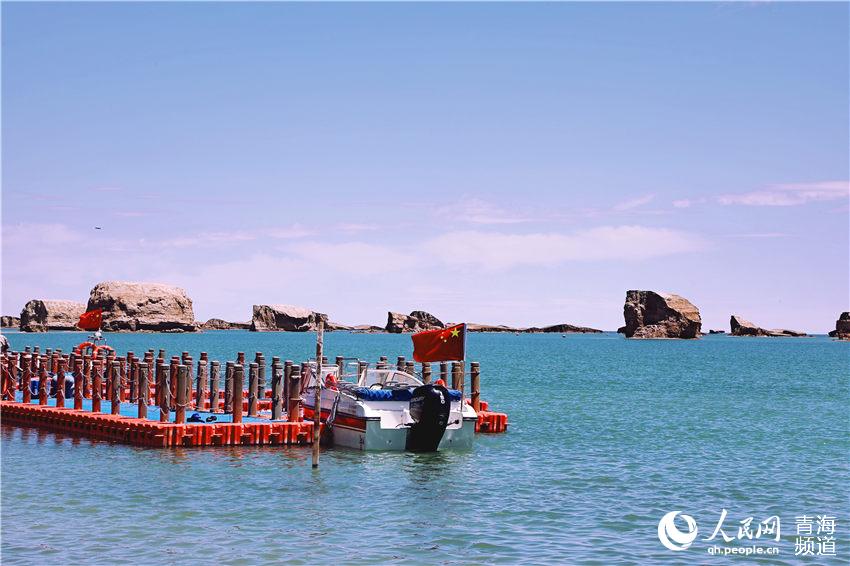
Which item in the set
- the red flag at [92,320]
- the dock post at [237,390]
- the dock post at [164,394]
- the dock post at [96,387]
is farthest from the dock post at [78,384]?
the dock post at [237,390]

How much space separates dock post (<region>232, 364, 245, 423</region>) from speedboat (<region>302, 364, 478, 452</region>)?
122 inches

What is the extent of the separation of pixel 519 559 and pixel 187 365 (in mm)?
17390

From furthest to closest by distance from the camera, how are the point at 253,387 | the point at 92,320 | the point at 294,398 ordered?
the point at 92,320, the point at 253,387, the point at 294,398

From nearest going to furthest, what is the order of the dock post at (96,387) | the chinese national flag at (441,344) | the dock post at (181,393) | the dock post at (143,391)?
1. the chinese national flag at (441,344)
2. the dock post at (181,393)
3. the dock post at (143,391)
4. the dock post at (96,387)

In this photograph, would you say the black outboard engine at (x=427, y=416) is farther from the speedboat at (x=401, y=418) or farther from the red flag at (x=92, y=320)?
the red flag at (x=92, y=320)

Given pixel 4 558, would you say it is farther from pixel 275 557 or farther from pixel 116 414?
pixel 116 414

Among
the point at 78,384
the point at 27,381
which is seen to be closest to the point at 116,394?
the point at 78,384

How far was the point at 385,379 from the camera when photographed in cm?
3391

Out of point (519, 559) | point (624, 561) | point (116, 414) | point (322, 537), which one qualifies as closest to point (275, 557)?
point (322, 537)

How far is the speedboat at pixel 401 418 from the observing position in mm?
31766

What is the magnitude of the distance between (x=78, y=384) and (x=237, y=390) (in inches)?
311
